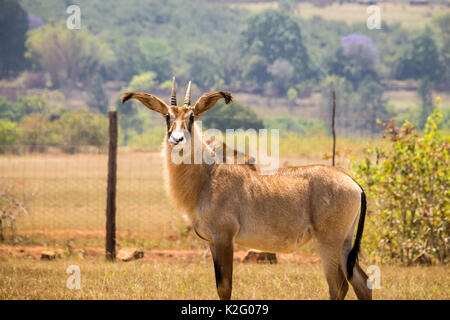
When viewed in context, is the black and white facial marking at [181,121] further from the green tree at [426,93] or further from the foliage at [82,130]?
the green tree at [426,93]

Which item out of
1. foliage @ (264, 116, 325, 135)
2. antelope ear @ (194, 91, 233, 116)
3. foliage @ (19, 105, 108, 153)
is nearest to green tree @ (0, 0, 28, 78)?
foliage @ (264, 116, 325, 135)

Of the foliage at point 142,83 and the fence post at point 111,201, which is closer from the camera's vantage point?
the fence post at point 111,201

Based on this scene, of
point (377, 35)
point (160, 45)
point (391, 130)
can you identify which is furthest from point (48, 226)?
point (377, 35)

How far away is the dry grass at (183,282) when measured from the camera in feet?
31.9

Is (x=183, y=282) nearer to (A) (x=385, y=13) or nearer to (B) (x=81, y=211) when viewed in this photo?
(B) (x=81, y=211)

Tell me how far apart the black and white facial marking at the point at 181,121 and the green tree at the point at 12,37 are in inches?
4731

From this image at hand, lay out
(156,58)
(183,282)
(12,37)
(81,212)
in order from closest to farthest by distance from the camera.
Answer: (183,282), (81,212), (12,37), (156,58)

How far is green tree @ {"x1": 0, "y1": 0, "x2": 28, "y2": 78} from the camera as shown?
122 meters

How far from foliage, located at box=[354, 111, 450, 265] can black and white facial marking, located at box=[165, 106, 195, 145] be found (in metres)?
5.85

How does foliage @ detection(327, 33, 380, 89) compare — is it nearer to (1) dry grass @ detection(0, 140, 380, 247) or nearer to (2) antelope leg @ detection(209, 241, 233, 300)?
(1) dry grass @ detection(0, 140, 380, 247)

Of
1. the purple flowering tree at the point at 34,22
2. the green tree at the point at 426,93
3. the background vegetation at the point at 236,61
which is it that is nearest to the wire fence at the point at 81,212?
the background vegetation at the point at 236,61

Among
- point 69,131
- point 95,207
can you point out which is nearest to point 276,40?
point 69,131

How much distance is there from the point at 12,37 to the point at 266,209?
128 m

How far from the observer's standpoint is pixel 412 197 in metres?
12.9
